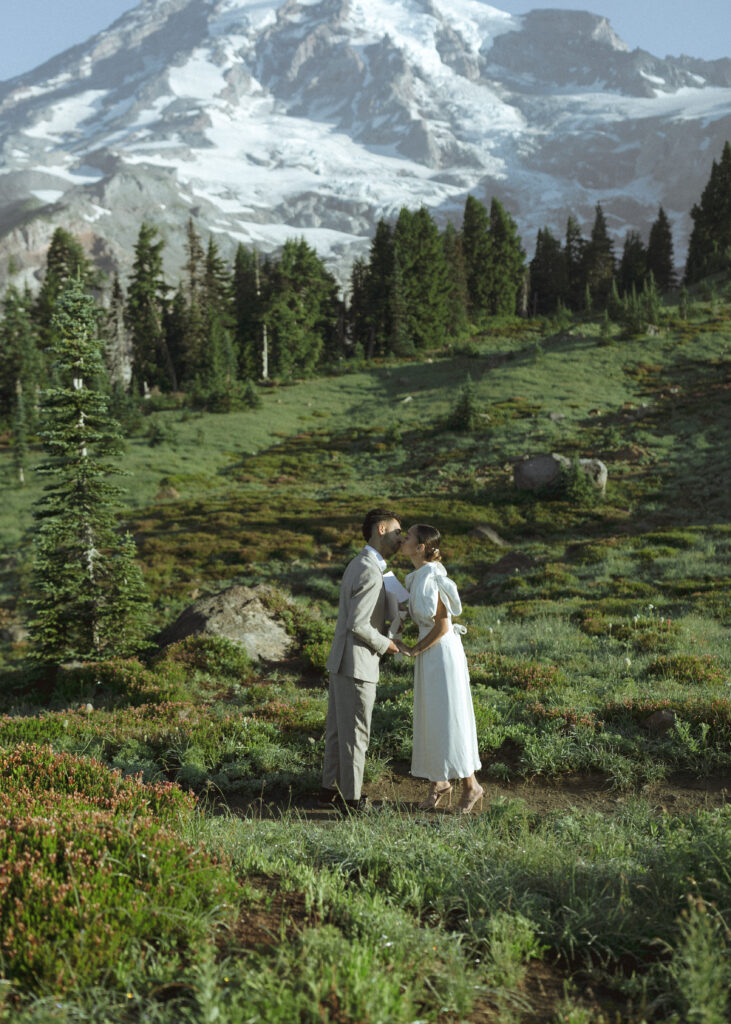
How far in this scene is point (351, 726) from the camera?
241 inches

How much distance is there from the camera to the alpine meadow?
9.61 feet

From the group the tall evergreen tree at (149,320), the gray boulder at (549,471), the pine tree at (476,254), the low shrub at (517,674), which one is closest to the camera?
the low shrub at (517,674)

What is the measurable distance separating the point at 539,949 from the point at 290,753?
4.65 metres

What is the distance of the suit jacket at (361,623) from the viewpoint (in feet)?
19.6

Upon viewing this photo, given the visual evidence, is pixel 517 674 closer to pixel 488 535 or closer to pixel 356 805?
pixel 356 805

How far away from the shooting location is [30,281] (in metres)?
182

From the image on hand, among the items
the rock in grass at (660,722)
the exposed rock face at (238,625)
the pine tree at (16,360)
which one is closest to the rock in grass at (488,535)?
the exposed rock face at (238,625)

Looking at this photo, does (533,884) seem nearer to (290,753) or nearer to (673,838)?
(673,838)

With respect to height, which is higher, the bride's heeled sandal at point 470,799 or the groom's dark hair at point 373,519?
the groom's dark hair at point 373,519

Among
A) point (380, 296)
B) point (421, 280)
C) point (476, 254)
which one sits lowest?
point (380, 296)

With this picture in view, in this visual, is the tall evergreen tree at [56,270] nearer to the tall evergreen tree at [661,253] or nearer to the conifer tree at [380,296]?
the conifer tree at [380,296]

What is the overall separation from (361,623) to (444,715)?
124 centimetres

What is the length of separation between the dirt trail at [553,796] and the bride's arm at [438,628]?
153 centimetres

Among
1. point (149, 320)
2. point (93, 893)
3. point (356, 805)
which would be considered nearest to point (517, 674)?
point (356, 805)
